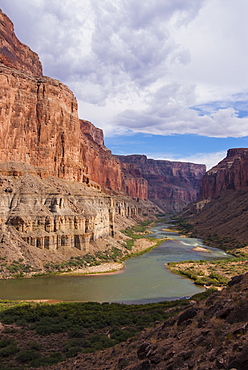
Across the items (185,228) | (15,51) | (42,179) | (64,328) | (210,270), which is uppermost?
(15,51)

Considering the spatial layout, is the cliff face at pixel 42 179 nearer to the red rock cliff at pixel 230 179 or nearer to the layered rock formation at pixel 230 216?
the layered rock formation at pixel 230 216

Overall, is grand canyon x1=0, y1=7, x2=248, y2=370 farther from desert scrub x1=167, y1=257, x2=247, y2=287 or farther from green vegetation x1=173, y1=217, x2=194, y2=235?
green vegetation x1=173, y1=217, x2=194, y2=235

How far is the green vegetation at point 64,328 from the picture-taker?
16.9 meters

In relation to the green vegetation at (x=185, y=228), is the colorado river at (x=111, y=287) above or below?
below

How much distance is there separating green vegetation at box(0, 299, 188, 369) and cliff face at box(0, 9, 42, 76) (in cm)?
7298

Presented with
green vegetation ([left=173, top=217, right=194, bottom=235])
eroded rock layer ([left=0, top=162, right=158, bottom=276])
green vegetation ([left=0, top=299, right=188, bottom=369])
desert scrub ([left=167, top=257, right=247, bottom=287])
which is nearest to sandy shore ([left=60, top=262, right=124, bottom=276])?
eroded rock layer ([left=0, top=162, right=158, bottom=276])

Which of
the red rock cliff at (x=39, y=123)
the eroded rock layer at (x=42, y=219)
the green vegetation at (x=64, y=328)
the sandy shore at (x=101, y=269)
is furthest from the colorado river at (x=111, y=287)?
the red rock cliff at (x=39, y=123)

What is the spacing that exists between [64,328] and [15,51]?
99689 mm

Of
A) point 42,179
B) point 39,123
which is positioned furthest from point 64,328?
point 39,123

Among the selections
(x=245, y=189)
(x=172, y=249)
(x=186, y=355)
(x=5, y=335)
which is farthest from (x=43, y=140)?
(x=245, y=189)

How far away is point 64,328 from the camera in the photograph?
71.3 ft

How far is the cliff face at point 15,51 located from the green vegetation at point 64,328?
239 ft

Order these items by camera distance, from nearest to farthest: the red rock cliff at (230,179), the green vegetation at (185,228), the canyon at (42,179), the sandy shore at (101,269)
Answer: the sandy shore at (101,269)
the canyon at (42,179)
the green vegetation at (185,228)
the red rock cliff at (230,179)

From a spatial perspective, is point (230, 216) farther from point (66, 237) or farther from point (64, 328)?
point (64, 328)
